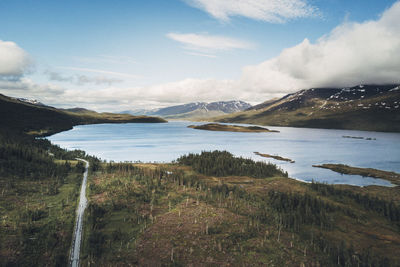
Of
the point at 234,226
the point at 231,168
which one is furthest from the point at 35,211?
the point at 231,168

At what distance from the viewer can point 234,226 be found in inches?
1094

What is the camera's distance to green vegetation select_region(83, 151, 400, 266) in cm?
2194

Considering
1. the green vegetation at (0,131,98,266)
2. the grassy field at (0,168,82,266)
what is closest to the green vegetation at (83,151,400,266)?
the grassy field at (0,168,82,266)

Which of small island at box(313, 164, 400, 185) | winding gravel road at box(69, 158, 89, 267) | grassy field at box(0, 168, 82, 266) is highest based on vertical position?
grassy field at box(0, 168, 82, 266)

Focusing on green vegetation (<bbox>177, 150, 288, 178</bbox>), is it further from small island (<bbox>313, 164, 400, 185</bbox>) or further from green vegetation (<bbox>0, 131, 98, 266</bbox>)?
green vegetation (<bbox>0, 131, 98, 266</bbox>)

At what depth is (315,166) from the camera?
256 feet

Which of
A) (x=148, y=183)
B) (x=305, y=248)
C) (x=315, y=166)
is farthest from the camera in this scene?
(x=315, y=166)

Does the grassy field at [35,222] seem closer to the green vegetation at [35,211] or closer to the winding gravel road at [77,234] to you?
the green vegetation at [35,211]

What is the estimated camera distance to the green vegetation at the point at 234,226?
2194 cm

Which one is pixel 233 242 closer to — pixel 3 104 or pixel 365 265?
pixel 365 265

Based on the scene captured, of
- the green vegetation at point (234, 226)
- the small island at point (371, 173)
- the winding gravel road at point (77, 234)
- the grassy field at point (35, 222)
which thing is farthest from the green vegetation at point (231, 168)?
the winding gravel road at point (77, 234)

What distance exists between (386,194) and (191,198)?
3818 cm

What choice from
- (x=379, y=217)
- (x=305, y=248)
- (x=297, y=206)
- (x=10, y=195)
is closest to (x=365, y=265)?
(x=305, y=248)

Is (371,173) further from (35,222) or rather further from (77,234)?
(35,222)
